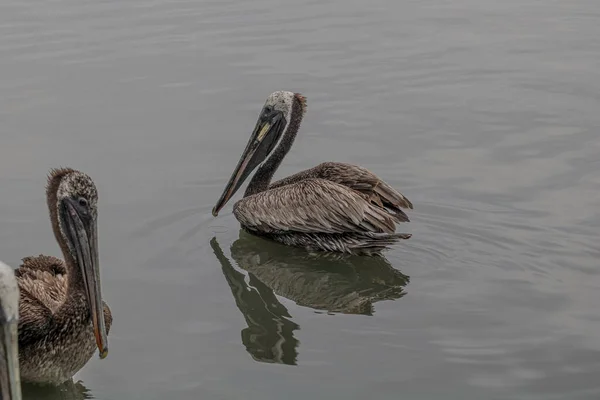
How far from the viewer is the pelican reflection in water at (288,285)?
6676 mm

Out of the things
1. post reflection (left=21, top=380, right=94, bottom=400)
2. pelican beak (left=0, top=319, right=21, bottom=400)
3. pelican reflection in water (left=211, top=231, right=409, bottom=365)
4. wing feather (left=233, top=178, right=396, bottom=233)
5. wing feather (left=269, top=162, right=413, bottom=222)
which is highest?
pelican beak (left=0, top=319, right=21, bottom=400)

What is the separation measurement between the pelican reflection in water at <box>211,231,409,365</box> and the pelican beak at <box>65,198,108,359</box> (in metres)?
1.19

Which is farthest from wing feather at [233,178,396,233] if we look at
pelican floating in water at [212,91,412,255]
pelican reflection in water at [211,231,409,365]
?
pelican reflection in water at [211,231,409,365]

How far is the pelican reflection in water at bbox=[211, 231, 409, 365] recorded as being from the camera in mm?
6676

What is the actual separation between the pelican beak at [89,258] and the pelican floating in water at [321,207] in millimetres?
2551

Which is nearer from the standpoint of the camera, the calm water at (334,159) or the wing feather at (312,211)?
the calm water at (334,159)

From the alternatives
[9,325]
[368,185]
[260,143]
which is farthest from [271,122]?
[9,325]

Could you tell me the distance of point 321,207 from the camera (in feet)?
25.9

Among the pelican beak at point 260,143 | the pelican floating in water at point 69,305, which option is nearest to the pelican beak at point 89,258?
the pelican floating in water at point 69,305

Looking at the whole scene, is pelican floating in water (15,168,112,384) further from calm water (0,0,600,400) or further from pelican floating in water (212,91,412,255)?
pelican floating in water (212,91,412,255)

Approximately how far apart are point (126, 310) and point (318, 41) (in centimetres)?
597

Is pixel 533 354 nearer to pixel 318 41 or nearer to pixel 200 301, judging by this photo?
pixel 200 301

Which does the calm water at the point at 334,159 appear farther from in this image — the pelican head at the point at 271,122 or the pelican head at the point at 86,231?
the pelican head at the point at 86,231

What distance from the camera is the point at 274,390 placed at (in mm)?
5891
